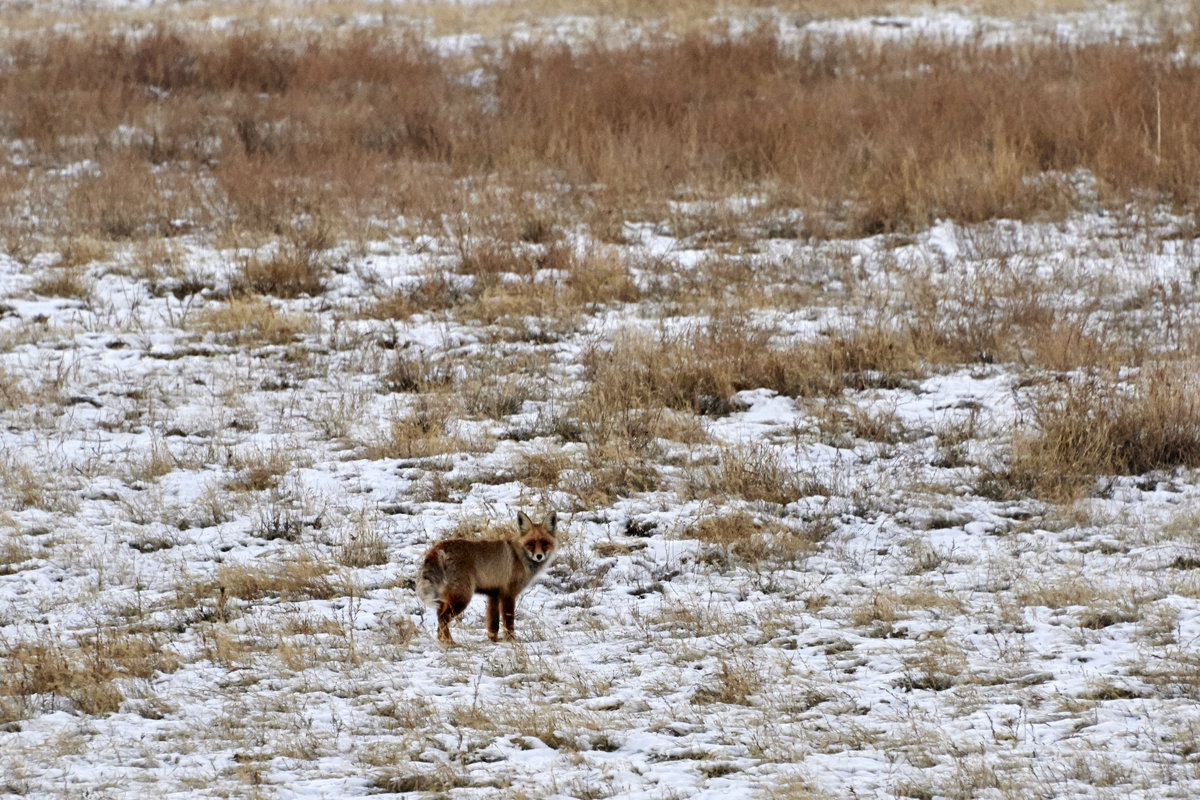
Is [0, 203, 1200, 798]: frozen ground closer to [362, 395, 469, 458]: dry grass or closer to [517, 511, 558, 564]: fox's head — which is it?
[362, 395, 469, 458]: dry grass

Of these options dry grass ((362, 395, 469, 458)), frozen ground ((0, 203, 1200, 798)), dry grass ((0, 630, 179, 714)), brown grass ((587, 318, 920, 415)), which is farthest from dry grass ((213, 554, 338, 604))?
brown grass ((587, 318, 920, 415))

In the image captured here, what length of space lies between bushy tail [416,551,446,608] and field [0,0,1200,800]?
0.27 meters

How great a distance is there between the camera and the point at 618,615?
4586 millimetres

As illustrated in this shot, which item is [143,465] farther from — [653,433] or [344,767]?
[344,767]

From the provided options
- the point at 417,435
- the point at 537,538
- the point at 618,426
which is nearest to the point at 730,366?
the point at 618,426

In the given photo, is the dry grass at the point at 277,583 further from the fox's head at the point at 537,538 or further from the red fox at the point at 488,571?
the fox's head at the point at 537,538

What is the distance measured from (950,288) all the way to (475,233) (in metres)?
4.01

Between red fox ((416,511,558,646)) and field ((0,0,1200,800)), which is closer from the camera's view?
field ((0,0,1200,800))

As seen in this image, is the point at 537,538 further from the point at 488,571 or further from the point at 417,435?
the point at 417,435

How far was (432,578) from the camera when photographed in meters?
4.14

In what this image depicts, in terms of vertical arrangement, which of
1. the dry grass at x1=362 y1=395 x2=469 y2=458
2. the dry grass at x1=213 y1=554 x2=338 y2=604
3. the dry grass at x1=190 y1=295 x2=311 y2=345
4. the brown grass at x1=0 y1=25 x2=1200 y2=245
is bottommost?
the dry grass at x1=213 y1=554 x2=338 y2=604

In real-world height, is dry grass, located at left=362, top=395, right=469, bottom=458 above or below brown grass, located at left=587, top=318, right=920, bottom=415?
below

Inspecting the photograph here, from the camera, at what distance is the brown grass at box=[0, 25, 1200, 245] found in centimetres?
1036

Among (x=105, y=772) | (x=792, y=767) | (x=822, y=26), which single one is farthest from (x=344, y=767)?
(x=822, y=26)
